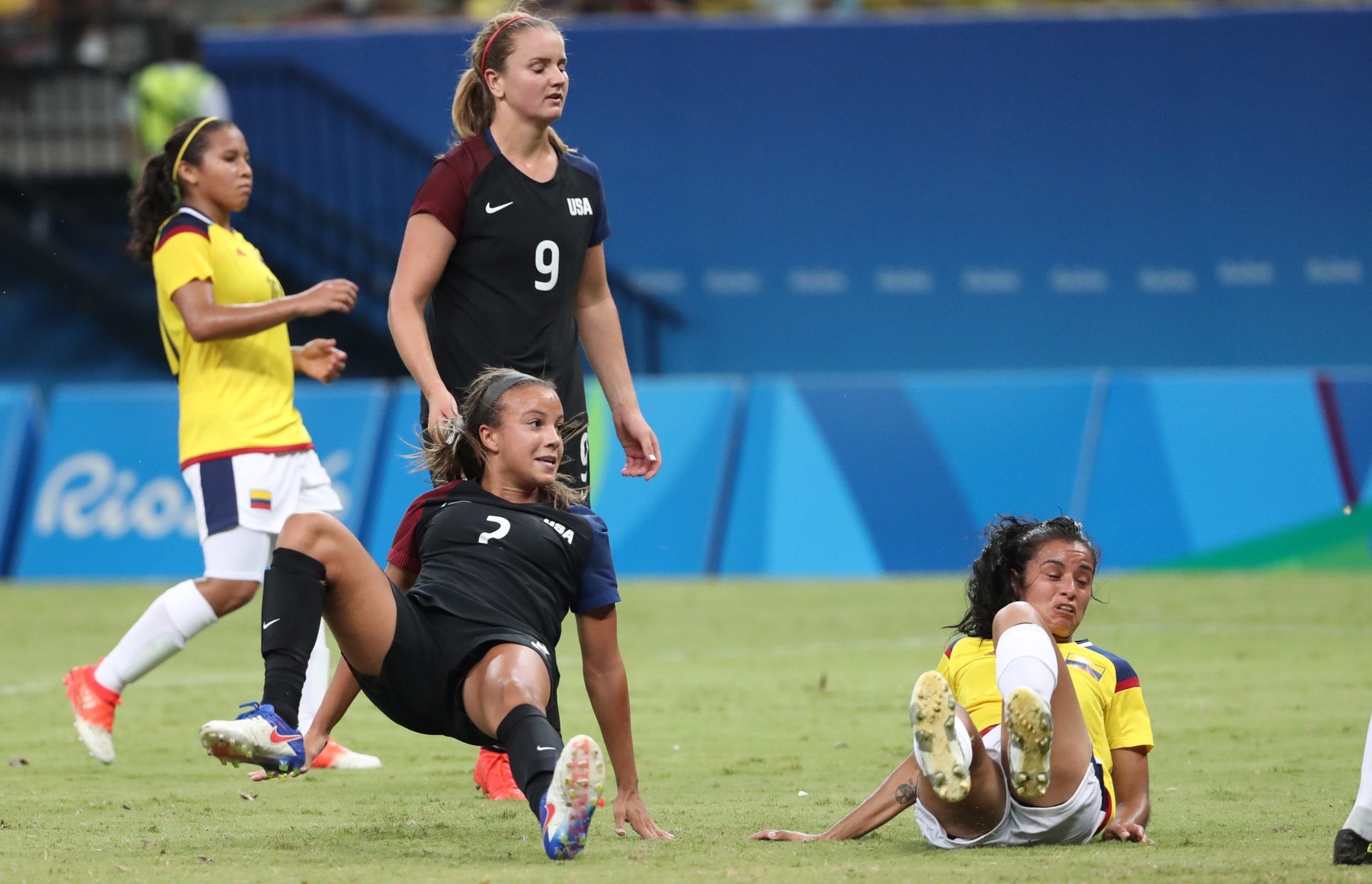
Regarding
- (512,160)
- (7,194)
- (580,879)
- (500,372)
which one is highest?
(7,194)

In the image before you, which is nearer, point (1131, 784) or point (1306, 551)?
point (1131, 784)

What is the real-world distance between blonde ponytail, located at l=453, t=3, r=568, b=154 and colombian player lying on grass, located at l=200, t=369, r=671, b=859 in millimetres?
881

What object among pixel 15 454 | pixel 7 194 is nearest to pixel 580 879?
pixel 15 454

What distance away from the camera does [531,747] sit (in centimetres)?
437

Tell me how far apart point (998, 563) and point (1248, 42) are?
12.6 m

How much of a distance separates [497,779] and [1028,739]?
7.09 feet

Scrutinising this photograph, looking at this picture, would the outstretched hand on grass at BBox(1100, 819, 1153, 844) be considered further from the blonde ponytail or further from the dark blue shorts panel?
the dark blue shorts panel

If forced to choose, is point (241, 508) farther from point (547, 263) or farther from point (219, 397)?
point (547, 263)

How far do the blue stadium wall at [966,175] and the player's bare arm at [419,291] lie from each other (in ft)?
37.5

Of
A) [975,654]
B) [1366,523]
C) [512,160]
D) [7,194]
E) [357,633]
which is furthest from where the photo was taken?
[7,194]

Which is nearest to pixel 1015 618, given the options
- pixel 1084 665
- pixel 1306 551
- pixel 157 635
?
pixel 1084 665

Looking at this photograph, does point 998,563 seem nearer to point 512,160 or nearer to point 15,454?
point 512,160

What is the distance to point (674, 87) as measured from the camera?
16938 mm

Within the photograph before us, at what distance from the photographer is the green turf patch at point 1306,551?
12242mm
